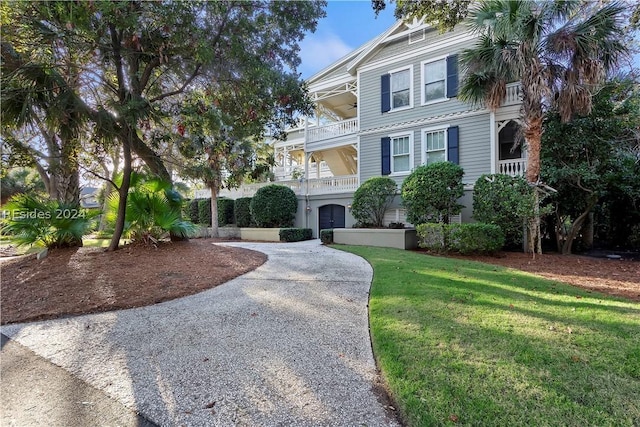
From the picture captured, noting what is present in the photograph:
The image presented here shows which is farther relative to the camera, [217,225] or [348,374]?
[217,225]

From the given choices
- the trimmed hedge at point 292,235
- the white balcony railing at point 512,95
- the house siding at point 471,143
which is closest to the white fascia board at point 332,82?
the house siding at point 471,143

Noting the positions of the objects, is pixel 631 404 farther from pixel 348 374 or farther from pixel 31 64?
pixel 31 64

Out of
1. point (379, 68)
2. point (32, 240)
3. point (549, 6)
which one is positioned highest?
point (379, 68)

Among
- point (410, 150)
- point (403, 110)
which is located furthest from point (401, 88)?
point (410, 150)

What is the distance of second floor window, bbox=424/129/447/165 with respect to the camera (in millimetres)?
13500

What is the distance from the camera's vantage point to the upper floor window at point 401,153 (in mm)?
14398

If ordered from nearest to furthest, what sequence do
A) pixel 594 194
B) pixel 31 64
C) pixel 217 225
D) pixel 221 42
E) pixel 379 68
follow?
1. pixel 31 64
2. pixel 221 42
3. pixel 594 194
4. pixel 379 68
5. pixel 217 225

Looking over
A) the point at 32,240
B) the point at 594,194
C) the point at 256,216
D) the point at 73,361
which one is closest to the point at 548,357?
the point at 73,361

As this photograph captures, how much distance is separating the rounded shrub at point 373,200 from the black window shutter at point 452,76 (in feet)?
14.4

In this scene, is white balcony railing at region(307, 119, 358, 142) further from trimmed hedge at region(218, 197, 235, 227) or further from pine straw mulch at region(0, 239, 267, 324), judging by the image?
pine straw mulch at region(0, 239, 267, 324)

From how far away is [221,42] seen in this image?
731cm

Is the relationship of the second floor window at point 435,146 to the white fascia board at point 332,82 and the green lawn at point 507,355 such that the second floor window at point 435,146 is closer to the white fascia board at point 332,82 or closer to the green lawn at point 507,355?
the white fascia board at point 332,82

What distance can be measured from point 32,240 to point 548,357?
10.3 meters

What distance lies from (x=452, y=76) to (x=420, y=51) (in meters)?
1.88
